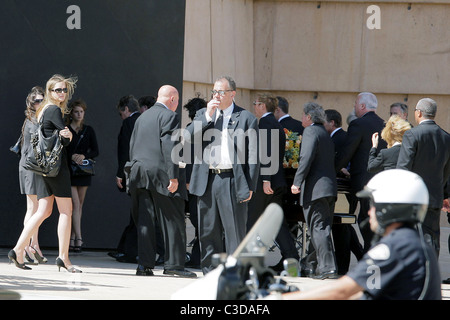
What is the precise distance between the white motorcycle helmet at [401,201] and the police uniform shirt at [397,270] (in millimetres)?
95

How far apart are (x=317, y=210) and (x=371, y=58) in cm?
632

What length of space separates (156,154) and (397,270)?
5.41 metres

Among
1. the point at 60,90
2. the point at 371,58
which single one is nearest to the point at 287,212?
the point at 60,90

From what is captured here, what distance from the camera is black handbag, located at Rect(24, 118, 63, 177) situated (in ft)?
28.8

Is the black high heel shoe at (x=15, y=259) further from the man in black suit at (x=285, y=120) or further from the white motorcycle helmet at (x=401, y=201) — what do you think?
the white motorcycle helmet at (x=401, y=201)

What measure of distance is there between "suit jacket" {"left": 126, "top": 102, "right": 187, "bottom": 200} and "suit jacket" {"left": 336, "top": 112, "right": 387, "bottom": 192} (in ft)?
6.61

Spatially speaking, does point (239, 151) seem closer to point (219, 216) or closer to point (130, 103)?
point (219, 216)

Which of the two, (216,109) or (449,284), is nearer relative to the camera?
(216,109)

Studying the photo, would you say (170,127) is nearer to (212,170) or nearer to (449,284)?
(212,170)

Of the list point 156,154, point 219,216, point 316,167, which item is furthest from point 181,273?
point 316,167

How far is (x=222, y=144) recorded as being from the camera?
347 inches

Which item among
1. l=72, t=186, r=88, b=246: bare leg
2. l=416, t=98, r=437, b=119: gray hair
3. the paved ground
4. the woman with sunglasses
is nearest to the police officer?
the paved ground

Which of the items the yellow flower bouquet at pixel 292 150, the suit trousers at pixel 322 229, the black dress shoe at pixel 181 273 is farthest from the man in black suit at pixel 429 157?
the black dress shoe at pixel 181 273
